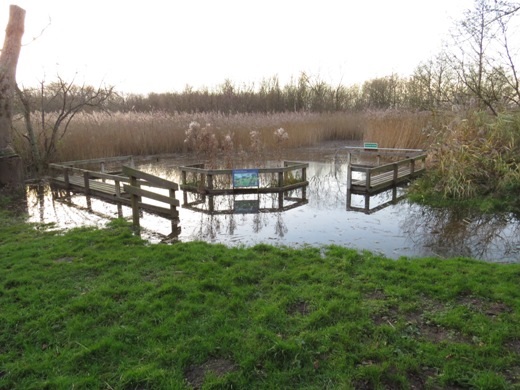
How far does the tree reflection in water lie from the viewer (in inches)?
203

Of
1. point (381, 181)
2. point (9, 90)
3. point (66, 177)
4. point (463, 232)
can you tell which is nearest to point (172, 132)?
point (66, 177)

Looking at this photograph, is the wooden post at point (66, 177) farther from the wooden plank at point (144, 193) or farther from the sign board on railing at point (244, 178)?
the sign board on railing at point (244, 178)

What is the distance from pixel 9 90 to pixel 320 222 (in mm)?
7331

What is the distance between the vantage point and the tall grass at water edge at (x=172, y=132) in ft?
41.2

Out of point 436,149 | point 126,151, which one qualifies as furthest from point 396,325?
point 126,151

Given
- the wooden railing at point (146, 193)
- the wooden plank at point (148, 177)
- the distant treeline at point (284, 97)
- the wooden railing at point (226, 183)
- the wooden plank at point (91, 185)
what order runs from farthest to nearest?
1. the distant treeline at point (284, 97)
2. the wooden railing at point (226, 183)
3. the wooden plank at point (91, 185)
4. the wooden railing at point (146, 193)
5. the wooden plank at point (148, 177)

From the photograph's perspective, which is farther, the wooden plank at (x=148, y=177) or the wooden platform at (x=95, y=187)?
the wooden platform at (x=95, y=187)

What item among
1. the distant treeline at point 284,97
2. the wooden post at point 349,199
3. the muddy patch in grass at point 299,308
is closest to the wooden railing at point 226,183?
the wooden post at point 349,199

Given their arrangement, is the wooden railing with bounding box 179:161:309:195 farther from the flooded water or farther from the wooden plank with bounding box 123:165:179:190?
the wooden plank with bounding box 123:165:179:190

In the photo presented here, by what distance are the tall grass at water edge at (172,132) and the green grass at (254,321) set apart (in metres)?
8.52

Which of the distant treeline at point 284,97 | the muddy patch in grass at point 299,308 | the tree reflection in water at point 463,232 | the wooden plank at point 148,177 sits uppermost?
the distant treeline at point 284,97

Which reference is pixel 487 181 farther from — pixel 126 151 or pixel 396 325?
pixel 126 151

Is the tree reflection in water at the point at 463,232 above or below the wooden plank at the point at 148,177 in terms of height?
below

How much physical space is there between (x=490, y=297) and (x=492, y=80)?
26.9 feet
